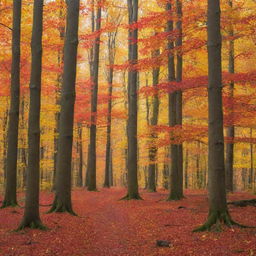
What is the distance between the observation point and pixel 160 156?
25.7 m

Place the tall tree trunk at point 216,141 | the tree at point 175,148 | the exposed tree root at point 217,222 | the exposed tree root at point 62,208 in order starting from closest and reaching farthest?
1. the exposed tree root at point 217,222
2. the tall tree trunk at point 216,141
3. the exposed tree root at point 62,208
4. the tree at point 175,148

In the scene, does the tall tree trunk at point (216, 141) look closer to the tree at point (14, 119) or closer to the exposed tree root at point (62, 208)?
the exposed tree root at point (62, 208)

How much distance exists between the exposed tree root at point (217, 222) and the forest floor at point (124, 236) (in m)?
0.25

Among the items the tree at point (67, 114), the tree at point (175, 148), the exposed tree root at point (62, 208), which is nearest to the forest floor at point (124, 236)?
the exposed tree root at point (62, 208)

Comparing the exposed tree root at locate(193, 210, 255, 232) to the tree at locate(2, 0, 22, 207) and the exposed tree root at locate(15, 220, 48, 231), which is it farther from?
the tree at locate(2, 0, 22, 207)

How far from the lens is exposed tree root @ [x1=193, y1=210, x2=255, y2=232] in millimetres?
8328

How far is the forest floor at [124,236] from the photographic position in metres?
6.69

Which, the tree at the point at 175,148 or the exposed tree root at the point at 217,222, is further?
the tree at the point at 175,148

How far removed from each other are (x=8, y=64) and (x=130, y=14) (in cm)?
771

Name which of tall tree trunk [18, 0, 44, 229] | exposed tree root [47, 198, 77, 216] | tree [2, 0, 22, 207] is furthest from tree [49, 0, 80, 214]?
tree [2, 0, 22, 207]

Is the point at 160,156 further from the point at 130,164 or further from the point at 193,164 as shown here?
the point at 193,164

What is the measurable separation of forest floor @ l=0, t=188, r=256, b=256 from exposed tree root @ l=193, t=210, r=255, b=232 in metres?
0.25

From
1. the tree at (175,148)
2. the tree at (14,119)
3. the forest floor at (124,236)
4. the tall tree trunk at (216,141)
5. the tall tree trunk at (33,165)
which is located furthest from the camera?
the tree at (175,148)

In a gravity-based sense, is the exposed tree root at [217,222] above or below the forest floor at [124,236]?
above
